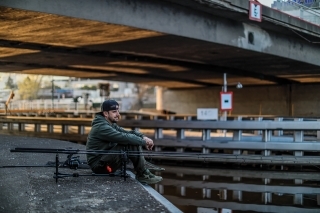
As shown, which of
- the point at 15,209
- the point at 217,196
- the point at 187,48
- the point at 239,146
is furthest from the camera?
the point at 187,48

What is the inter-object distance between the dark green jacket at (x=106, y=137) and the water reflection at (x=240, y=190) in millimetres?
2181

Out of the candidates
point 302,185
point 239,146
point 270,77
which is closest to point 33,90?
point 270,77

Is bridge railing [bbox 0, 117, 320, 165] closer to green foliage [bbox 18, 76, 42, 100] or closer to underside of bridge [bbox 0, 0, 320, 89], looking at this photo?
underside of bridge [bbox 0, 0, 320, 89]

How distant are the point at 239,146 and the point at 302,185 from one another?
4055mm

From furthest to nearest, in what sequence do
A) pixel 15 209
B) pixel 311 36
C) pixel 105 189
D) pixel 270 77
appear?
pixel 270 77 → pixel 311 36 → pixel 105 189 → pixel 15 209

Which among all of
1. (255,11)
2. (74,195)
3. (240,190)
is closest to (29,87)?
(255,11)

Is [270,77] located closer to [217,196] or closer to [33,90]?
[217,196]

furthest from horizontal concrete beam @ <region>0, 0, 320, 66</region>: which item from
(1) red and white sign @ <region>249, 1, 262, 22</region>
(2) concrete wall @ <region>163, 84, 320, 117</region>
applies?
(2) concrete wall @ <region>163, 84, 320, 117</region>

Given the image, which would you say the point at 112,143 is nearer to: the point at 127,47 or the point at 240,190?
the point at 240,190

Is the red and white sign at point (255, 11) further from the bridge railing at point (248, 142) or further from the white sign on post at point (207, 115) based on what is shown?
the white sign on post at point (207, 115)

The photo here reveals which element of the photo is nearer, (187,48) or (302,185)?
(302,185)

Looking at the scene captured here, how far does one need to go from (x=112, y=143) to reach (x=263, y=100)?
25.8 meters

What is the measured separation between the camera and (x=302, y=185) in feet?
36.9

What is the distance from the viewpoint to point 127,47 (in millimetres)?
16500
